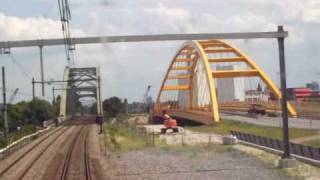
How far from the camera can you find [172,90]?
114m

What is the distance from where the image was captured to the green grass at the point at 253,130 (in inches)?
1904

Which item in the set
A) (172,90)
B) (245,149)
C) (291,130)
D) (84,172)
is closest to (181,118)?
(172,90)

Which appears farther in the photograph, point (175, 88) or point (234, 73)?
point (175, 88)

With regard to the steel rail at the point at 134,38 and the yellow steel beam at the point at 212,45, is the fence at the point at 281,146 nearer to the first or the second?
the steel rail at the point at 134,38

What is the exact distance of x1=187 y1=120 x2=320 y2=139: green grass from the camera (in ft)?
159

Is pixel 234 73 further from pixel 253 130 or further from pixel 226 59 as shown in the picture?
pixel 253 130

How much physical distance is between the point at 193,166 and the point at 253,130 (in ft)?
103

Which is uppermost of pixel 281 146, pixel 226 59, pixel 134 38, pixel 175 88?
pixel 226 59

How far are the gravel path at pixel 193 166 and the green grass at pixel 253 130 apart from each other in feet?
40.4

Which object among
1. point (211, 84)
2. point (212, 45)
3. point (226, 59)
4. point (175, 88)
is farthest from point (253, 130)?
point (175, 88)

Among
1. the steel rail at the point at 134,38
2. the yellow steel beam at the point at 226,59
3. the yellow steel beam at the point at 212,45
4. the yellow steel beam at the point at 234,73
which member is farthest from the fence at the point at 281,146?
the yellow steel beam at the point at 212,45

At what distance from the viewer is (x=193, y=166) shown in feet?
90.3

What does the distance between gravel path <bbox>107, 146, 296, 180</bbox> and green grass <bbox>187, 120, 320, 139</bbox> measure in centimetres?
1232

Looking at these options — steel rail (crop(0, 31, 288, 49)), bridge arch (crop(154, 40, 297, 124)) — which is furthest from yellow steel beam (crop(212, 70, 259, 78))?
steel rail (crop(0, 31, 288, 49))
